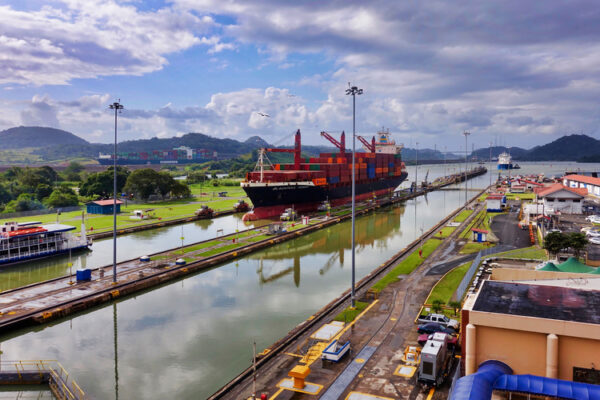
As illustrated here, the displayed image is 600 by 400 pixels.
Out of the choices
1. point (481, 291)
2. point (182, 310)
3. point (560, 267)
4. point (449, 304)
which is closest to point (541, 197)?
point (560, 267)

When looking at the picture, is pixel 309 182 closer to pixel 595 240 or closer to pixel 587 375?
pixel 595 240

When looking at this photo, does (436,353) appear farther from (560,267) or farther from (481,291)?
A: (560,267)

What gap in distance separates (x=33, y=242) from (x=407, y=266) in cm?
3011

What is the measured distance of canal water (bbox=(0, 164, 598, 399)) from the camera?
17.1 m

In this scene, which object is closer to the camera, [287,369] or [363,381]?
[363,381]

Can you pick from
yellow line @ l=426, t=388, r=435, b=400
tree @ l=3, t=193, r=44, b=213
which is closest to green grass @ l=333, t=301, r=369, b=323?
yellow line @ l=426, t=388, r=435, b=400

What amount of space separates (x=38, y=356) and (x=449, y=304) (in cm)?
1962

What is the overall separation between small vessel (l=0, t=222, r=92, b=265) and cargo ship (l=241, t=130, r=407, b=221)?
22.4m

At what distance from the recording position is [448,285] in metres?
26.0

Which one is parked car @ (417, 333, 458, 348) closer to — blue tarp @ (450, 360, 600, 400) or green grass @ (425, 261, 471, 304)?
blue tarp @ (450, 360, 600, 400)

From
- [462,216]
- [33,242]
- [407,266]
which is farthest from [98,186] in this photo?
[407,266]

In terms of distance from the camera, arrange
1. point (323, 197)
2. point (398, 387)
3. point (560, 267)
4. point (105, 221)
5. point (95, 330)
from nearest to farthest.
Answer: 1. point (398, 387)
2. point (95, 330)
3. point (560, 267)
4. point (105, 221)
5. point (323, 197)

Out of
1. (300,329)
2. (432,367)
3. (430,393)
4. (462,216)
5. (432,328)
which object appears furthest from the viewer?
(462,216)

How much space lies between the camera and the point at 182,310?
80.9 ft
